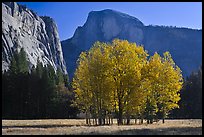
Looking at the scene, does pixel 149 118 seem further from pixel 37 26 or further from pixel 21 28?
pixel 37 26

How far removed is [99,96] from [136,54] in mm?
6491

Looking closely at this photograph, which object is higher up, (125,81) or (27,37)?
(27,37)

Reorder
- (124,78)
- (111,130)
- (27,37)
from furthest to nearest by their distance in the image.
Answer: (27,37) → (124,78) → (111,130)

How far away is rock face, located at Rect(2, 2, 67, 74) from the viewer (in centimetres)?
14150

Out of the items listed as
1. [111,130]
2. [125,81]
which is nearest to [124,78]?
[125,81]

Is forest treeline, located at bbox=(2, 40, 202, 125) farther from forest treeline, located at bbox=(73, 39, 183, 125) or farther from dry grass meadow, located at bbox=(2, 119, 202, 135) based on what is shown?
dry grass meadow, located at bbox=(2, 119, 202, 135)

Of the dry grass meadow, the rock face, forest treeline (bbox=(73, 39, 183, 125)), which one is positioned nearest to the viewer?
the dry grass meadow

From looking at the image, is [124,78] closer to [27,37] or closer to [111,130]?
[111,130]

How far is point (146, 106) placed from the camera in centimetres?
4378

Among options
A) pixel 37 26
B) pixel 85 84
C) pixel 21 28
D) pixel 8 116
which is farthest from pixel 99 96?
pixel 37 26

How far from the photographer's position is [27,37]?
157875 millimetres

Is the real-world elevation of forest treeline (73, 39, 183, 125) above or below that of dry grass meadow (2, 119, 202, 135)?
above

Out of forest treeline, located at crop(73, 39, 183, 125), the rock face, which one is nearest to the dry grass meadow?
forest treeline, located at crop(73, 39, 183, 125)

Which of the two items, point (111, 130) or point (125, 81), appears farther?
point (125, 81)
